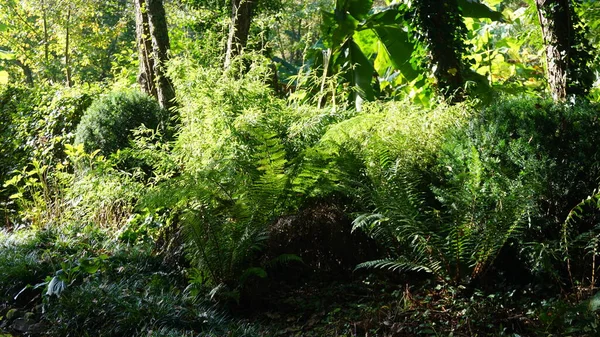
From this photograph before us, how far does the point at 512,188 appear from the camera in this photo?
3.48 m

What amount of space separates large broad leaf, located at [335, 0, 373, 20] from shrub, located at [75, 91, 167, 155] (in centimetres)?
276

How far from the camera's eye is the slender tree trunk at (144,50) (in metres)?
9.09

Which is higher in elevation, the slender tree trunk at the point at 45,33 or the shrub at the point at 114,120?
the slender tree trunk at the point at 45,33

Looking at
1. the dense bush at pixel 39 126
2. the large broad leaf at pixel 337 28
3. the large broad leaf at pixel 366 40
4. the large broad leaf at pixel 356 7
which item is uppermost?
the large broad leaf at pixel 356 7

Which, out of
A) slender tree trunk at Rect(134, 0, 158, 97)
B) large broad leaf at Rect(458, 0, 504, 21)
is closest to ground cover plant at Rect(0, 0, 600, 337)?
large broad leaf at Rect(458, 0, 504, 21)

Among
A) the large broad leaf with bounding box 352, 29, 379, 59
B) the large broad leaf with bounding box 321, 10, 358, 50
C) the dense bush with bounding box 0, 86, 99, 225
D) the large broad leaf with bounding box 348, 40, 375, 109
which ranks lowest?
the dense bush with bounding box 0, 86, 99, 225

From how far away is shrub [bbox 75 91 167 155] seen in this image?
24.9 feet

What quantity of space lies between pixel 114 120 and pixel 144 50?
1899 mm

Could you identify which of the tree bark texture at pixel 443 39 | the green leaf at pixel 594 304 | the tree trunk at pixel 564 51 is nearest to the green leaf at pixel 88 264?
the green leaf at pixel 594 304

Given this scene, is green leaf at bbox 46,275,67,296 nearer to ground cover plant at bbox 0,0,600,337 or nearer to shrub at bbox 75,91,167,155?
ground cover plant at bbox 0,0,600,337

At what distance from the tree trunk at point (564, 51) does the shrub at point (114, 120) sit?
4671 mm

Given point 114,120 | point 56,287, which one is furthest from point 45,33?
point 56,287

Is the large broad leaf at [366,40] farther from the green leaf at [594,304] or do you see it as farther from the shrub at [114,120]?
the green leaf at [594,304]

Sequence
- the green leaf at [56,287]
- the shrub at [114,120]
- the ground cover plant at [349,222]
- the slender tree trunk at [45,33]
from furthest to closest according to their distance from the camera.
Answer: the slender tree trunk at [45,33]
the shrub at [114,120]
the green leaf at [56,287]
the ground cover plant at [349,222]
